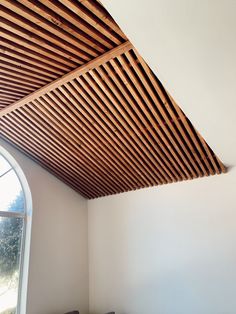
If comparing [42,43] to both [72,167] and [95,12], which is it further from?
[72,167]

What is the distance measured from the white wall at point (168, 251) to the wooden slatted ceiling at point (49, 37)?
10.2 feet

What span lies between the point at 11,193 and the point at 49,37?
121 inches

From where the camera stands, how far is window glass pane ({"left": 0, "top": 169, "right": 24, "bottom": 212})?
470cm

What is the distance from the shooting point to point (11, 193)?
486 centimetres

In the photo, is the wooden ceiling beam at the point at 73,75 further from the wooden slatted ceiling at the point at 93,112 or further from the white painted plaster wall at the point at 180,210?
the white painted plaster wall at the point at 180,210

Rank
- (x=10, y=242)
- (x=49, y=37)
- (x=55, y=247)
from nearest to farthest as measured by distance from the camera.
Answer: (x=49, y=37) → (x=10, y=242) → (x=55, y=247)

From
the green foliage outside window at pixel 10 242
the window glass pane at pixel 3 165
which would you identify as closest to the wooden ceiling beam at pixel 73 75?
the window glass pane at pixel 3 165

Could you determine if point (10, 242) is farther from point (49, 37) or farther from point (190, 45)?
point (190, 45)

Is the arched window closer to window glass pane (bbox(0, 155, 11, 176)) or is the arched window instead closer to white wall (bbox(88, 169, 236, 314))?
window glass pane (bbox(0, 155, 11, 176))

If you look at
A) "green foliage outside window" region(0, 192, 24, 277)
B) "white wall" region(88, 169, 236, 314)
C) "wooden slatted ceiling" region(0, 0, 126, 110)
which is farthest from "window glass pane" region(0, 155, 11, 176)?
"white wall" region(88, 169, 236, 314)

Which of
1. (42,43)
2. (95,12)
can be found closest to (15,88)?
(42,43)

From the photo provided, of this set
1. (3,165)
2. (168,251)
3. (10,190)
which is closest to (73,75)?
(3,165)

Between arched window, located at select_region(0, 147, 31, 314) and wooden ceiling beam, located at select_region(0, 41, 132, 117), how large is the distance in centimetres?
125

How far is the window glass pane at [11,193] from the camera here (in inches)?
185
